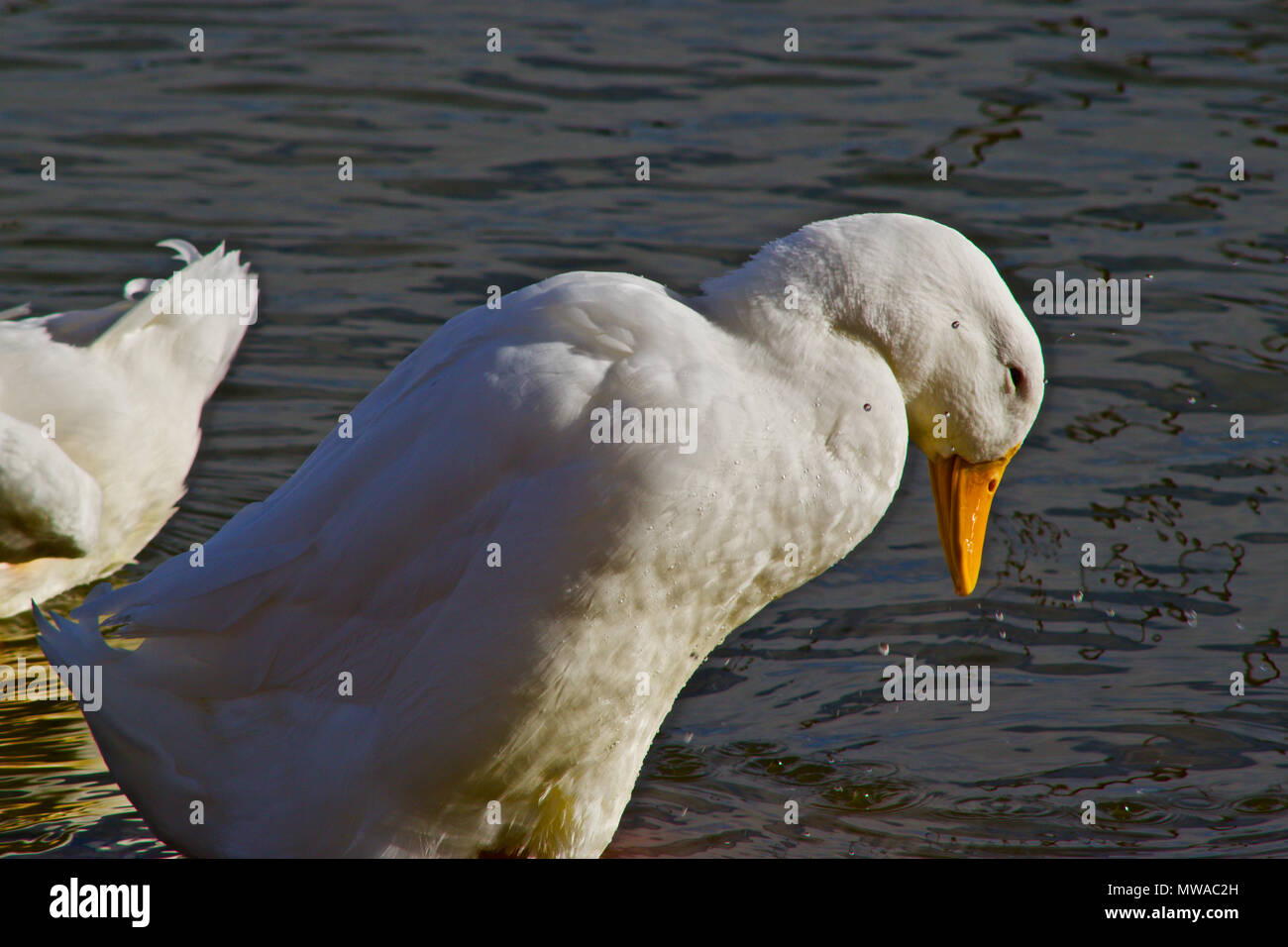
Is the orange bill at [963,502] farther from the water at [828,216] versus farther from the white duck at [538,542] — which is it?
the water at [828,216]

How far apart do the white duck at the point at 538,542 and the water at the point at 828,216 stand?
1053mm

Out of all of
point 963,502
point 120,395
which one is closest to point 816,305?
point 963,502

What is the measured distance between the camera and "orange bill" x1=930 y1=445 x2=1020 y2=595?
4.57m

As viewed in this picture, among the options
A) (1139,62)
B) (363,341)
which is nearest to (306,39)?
(363,341)

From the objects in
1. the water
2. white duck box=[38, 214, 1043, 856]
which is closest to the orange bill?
white duck box=[38, 214, 1043, 856]

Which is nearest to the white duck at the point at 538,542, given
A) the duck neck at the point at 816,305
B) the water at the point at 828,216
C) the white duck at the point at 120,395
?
the duck neck at the point at 816,305

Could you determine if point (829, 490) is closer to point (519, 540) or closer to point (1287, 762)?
point (519, 540)

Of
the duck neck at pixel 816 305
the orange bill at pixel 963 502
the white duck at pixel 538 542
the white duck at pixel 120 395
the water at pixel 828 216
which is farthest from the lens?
the white duck at pixel 120 395

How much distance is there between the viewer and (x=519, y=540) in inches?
156

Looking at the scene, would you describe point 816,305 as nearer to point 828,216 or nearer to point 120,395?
point 120,395

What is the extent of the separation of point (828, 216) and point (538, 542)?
568cm

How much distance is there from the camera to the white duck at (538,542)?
3.95m

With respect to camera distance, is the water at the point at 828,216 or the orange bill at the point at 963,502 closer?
the orange bill at the point at 963,502
